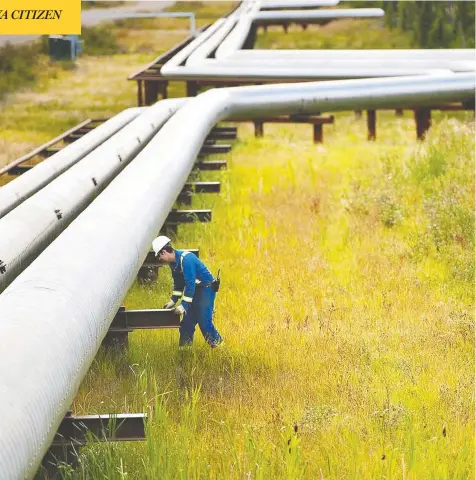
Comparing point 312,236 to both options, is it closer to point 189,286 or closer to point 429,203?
point 429,203

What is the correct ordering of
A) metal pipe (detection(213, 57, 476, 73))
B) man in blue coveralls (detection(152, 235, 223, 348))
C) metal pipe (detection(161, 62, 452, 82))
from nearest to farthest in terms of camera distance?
1. man in blue coveralls (detection(152, 235, 223, 348))
2. metal pipe (detection(161, 62, 452, 82))
3. metal pipe (detection(213, 57, 476, 73))

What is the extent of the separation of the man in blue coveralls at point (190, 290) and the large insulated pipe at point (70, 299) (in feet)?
0.68

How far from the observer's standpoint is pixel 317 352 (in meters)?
5.77

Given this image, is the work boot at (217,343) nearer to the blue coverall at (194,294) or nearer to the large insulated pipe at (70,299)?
the blue coverall at (194,294)

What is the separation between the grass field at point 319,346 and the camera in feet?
14.3

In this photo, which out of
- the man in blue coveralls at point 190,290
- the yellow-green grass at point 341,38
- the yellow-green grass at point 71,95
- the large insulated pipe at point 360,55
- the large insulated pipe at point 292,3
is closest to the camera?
the man in blue coveralls at point 190,290

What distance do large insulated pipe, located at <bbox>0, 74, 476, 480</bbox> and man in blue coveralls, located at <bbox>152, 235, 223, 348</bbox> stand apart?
0.21 m

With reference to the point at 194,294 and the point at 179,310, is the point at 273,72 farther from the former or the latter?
the point at 179,310

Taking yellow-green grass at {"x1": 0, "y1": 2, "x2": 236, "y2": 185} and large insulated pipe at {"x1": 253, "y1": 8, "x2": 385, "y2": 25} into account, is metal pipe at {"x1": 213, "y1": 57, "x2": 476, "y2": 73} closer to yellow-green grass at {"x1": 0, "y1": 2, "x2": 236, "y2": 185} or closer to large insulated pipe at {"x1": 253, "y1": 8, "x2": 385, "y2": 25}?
yellow-green grass at {"x1": 0, "y1": 2, "x2": 236, "y2": 185}

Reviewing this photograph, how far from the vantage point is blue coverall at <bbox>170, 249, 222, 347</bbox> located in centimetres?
573

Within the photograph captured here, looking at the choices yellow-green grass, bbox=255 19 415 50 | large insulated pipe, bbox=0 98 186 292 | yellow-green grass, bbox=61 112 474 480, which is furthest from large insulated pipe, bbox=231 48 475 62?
yellow-green grass, bbox=255 19 415 50

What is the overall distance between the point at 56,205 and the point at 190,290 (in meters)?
1.53

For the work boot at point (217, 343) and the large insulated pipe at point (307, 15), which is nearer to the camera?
the work boot at point (217, 343)

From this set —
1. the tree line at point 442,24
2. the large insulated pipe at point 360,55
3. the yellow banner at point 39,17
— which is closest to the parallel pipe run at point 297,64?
the large insulated pipe at point 360,55
